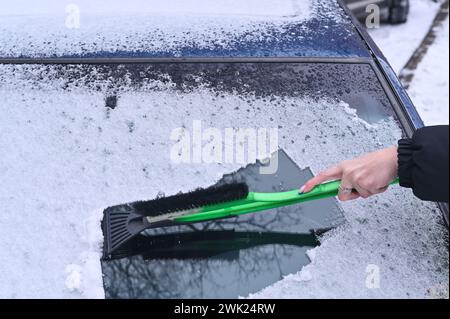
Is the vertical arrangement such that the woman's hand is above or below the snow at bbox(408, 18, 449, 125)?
above

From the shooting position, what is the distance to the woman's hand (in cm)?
130

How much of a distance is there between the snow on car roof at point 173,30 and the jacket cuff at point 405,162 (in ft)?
2.27

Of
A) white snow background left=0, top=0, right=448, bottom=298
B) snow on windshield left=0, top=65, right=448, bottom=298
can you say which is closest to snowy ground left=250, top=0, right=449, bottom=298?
snow on windshield left=0, top=65, right=448, bottom=298

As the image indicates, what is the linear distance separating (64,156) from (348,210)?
81cm

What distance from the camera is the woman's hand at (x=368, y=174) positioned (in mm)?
1303

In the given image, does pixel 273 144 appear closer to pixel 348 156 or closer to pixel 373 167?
pixel 348 156

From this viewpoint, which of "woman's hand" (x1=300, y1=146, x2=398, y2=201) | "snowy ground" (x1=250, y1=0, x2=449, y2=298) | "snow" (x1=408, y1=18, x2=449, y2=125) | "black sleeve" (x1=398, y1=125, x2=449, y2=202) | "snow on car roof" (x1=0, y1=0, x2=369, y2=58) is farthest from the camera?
"snowy ground" (x1=250, y1=0, x2=449, y2=298)

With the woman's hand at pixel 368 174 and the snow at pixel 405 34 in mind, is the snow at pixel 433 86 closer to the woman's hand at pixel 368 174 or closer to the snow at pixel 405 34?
the snow at pixel 405 34

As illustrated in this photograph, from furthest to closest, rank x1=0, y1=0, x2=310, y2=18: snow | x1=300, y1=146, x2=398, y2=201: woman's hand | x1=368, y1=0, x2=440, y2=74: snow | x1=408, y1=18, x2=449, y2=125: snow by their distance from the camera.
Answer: x1=368, y1=0, x2=440, y2=74: snow < x1=408, y1=18, x2=449, y2=125: snow < x1=0, y1=0, x2=310, y2=18: snow < x1=300, y1=146, x2=398, y2=201: woman's hand

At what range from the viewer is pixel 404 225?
53.6 inches

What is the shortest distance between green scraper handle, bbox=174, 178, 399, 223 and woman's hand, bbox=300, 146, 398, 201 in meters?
0.03

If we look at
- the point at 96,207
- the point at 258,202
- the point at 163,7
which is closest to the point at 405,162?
the point at 258,202

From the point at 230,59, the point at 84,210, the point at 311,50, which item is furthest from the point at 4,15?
the point at 311,50

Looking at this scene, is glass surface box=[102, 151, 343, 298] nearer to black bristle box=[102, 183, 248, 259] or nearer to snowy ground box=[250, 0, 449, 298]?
black bristle box=[102, 183, 248, 259]
